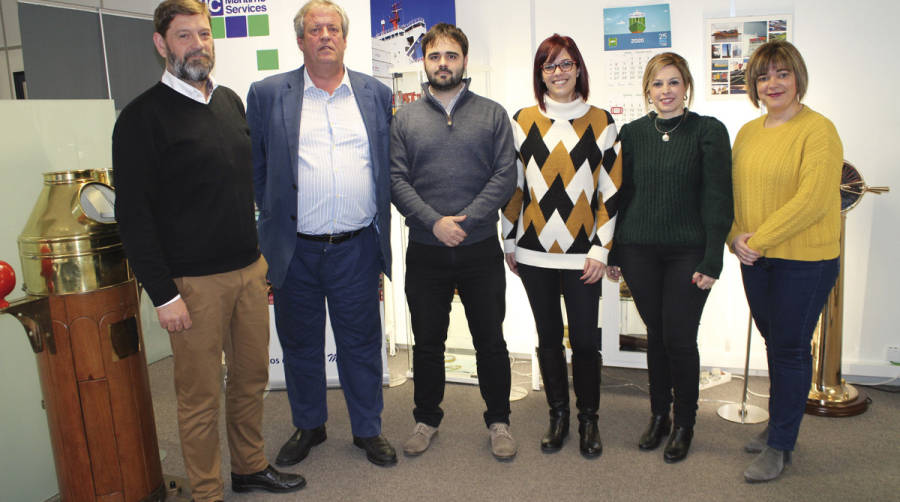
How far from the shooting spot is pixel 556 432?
2.59 meters

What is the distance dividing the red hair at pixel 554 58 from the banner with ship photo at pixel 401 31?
1.07 meters

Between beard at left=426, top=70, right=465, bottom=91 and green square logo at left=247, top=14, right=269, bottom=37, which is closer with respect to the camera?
beard at left=426, top=70, right=465, bottom=91

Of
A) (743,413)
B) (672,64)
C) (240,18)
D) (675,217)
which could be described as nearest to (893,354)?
(743,413)

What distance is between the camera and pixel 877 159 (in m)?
3.06

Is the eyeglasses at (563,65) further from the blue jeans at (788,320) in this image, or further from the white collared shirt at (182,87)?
the white collared shirt at (182,87)

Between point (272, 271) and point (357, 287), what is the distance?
336 mm

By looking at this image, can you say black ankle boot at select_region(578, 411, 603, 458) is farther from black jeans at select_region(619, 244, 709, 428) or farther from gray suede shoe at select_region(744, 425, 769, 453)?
gray suede shoe at select_region(744, 425, 769, 453)

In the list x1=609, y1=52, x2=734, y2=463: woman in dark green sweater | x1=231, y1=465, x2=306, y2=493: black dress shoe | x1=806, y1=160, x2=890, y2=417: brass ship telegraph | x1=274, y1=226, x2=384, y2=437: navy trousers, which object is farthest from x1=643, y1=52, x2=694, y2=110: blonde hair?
x1=231, y1=465, x2=306, y2=493: black dress shoe

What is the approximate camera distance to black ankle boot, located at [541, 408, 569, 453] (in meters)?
2.55

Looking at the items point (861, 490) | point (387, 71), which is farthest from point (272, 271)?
point (861, 490)

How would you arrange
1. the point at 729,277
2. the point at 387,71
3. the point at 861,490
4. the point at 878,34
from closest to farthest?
the point at 861,490, the point at 878,34, the point at 729,277, the point at 387,71

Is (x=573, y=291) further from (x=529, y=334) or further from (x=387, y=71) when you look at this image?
(x=387, y=71)

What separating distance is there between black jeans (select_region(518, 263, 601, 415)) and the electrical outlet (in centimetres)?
176

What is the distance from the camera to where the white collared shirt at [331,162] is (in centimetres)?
232
